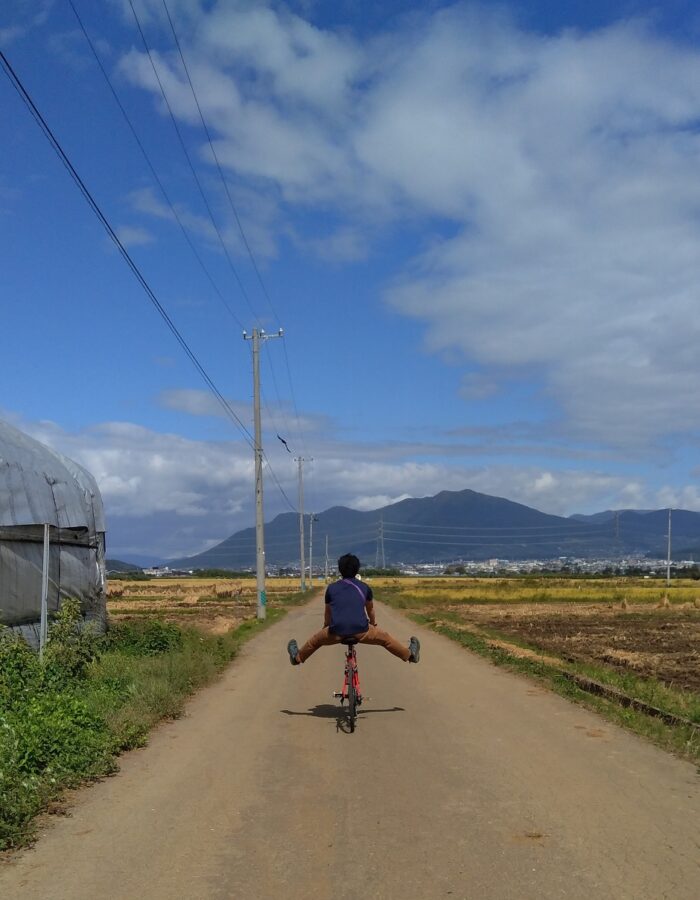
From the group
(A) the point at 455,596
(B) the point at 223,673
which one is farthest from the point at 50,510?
(A) the point at 455,596

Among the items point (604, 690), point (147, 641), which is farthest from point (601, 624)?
point (604, 690)

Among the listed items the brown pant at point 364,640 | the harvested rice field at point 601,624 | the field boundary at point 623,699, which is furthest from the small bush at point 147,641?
the harvested rice field at point 601,624

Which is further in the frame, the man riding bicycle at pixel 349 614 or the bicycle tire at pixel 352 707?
the man riding bicycle at pixel 349 614

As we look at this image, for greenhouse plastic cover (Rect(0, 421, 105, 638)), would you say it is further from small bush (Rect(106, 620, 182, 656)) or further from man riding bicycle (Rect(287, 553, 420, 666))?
man riding bicycle (Rect(287, 553, 420, 666))

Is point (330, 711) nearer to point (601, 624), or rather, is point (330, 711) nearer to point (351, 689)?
point (351, 689)

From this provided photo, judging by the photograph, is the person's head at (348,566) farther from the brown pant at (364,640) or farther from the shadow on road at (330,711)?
the shadow on road at (330,711)

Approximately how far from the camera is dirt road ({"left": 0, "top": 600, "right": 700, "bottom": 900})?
5.32 meters

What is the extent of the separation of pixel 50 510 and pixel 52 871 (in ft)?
39.1

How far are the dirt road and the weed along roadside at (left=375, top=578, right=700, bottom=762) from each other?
3.04ft

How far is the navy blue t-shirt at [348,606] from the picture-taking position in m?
10.6

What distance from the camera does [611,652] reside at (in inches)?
899

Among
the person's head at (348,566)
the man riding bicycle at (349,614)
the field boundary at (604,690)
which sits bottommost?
the field boundary at (604,690)

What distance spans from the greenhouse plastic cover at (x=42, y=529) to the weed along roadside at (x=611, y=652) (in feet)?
29.0

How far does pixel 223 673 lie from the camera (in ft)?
54.2
